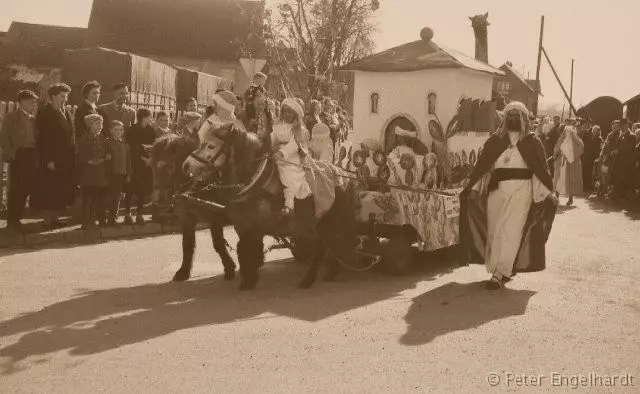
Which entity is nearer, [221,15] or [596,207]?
[596,207]

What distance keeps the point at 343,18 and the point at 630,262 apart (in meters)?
29.0

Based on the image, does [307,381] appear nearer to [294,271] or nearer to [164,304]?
[164,304]

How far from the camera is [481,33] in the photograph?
56.0 feet

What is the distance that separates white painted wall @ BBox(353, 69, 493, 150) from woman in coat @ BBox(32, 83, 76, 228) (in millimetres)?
4120

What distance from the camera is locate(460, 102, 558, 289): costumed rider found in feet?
34.1

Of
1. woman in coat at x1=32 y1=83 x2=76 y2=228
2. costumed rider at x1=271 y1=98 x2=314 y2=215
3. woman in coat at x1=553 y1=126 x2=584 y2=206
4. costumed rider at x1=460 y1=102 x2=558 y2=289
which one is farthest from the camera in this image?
woman in coat at x1=553 y1=126 x2=584 y2=206

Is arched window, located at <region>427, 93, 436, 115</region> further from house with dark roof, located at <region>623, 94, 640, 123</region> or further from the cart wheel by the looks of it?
house with dark roof, located at <region>623, 94, 640, 123</region>

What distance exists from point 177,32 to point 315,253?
5363cm

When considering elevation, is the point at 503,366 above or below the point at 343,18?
below

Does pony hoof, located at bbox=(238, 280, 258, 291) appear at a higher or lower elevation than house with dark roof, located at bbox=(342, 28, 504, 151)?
lower

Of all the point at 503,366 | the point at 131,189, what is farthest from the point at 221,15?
the point at 503,366

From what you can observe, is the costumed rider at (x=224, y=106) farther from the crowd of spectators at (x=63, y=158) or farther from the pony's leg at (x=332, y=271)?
the crowd of spectators at (x=63, y=158)

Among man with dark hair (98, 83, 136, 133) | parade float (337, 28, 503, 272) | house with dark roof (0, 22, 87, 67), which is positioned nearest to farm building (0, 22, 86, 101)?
house with dark roof (0, 22, 87, 67)

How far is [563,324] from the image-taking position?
27.4ft
